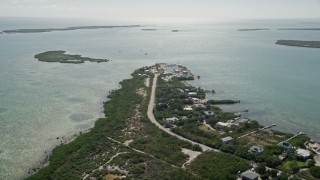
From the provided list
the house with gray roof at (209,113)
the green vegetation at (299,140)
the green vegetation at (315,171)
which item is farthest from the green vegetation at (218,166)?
the house with gray roof at (209,113)

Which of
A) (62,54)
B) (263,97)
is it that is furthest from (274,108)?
(62,54)

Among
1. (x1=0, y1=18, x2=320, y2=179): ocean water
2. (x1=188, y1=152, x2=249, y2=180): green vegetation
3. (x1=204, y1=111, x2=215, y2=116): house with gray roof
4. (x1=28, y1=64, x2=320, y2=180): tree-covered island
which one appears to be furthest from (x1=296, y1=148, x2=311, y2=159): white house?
(x1=204, y1=111, x2=215, y2=116): house with gray roof

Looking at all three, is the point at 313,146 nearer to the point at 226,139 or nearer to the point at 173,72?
the point at 226,139

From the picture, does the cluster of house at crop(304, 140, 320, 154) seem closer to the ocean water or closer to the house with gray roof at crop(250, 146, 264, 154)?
the ocean water

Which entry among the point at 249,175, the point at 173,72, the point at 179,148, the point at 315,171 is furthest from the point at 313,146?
the point at 173,72

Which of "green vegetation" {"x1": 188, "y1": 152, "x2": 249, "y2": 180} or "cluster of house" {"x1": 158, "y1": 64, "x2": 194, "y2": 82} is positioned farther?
"cluster of house" {"x1": 158, "y1": 64, "x2": 194, "y2": 82}

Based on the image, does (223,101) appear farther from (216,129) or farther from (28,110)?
(28,110)
